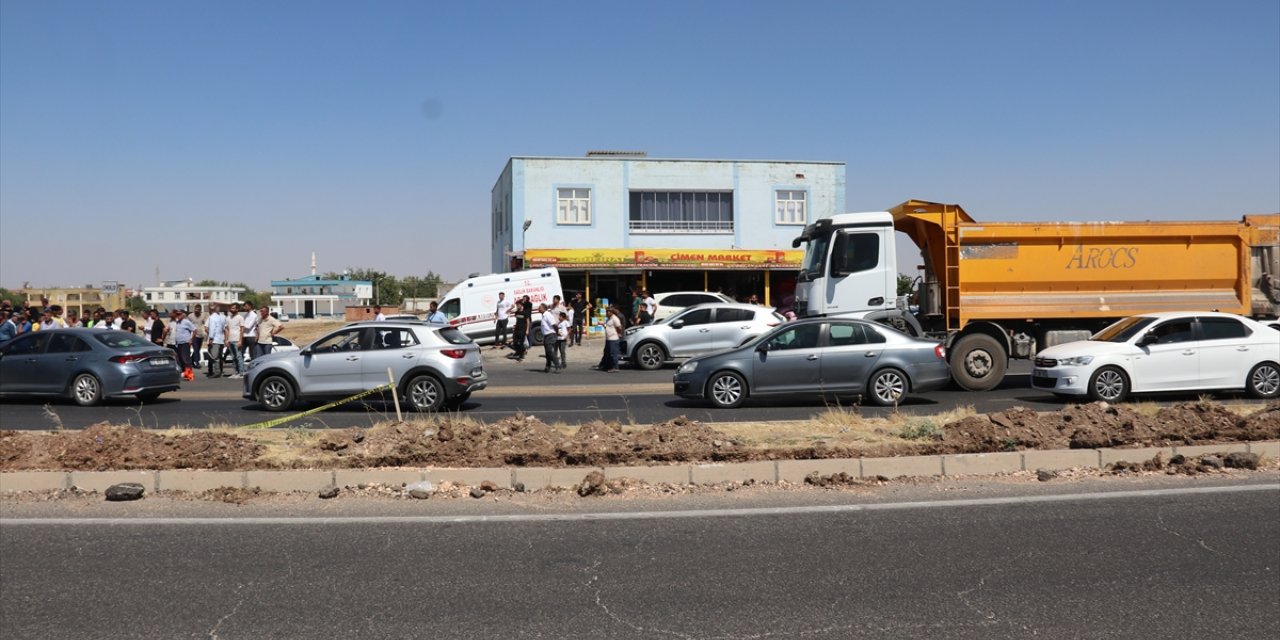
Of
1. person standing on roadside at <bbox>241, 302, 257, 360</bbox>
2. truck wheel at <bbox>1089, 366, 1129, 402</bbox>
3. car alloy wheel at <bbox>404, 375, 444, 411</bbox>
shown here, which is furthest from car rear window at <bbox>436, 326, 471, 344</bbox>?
truck wheel at <bbox>1089, 366, 1129, 402</bbox>

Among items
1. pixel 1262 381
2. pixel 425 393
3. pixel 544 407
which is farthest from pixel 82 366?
pixel 1262 381

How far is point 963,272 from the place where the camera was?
55.0 feet

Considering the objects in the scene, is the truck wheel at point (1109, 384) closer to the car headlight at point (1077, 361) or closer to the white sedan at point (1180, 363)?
the white sedan at point (1180, 363)

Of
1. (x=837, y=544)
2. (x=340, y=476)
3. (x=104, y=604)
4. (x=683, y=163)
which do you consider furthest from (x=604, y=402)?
(x=683, y=163)

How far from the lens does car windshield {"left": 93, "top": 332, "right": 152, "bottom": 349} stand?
16.6 meters

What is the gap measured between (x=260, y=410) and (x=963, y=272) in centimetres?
1215

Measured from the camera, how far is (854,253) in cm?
1745

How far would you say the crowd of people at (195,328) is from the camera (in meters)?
21.3

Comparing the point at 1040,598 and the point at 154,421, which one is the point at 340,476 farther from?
the point at 154,421

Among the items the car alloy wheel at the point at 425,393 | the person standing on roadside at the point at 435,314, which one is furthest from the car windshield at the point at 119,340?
the person standing on roadside at the point at 435,314

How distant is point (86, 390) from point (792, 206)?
2821 cm

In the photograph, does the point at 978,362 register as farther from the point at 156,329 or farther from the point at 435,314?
the point at 156,329

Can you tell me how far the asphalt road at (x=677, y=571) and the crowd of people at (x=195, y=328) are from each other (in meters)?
14.6

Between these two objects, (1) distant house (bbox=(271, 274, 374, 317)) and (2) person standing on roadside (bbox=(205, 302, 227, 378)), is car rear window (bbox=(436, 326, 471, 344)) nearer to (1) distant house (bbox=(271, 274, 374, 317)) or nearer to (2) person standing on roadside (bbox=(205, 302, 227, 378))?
(2) person standing on roadside (bbox=(205, 302, 227, 378))
